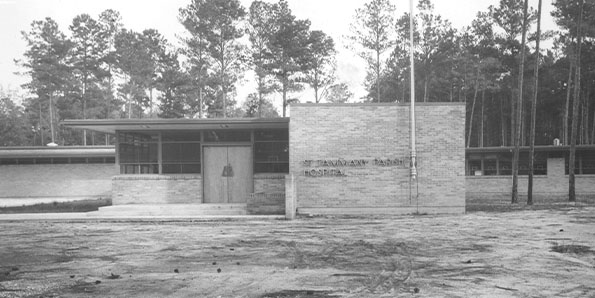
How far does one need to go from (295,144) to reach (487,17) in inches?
1076

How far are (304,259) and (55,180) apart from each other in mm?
26103

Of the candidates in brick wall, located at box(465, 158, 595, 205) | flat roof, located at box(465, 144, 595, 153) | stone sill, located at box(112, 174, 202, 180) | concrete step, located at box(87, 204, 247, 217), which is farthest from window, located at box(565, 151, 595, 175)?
stone sill, located at box(112, 174, 202, 180)

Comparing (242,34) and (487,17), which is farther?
(487,17)

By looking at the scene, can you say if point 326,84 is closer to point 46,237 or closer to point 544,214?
point 544,214

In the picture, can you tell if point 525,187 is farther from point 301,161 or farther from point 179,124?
point 179,124

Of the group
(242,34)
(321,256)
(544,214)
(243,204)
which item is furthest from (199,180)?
(242,34)

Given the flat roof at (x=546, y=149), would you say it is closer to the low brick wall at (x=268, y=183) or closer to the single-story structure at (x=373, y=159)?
the single-story structure at (x=373, y=159)

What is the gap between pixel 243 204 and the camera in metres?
20.0

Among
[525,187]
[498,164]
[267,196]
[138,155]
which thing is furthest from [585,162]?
[138,155]

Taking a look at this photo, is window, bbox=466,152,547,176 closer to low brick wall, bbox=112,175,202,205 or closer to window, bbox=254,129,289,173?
window, bbox=254,129,289,173

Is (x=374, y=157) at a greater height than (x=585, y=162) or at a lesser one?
greater

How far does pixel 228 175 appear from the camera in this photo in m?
21.0

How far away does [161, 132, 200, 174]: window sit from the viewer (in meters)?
21.1

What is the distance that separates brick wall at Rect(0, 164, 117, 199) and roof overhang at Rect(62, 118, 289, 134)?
1099cm
